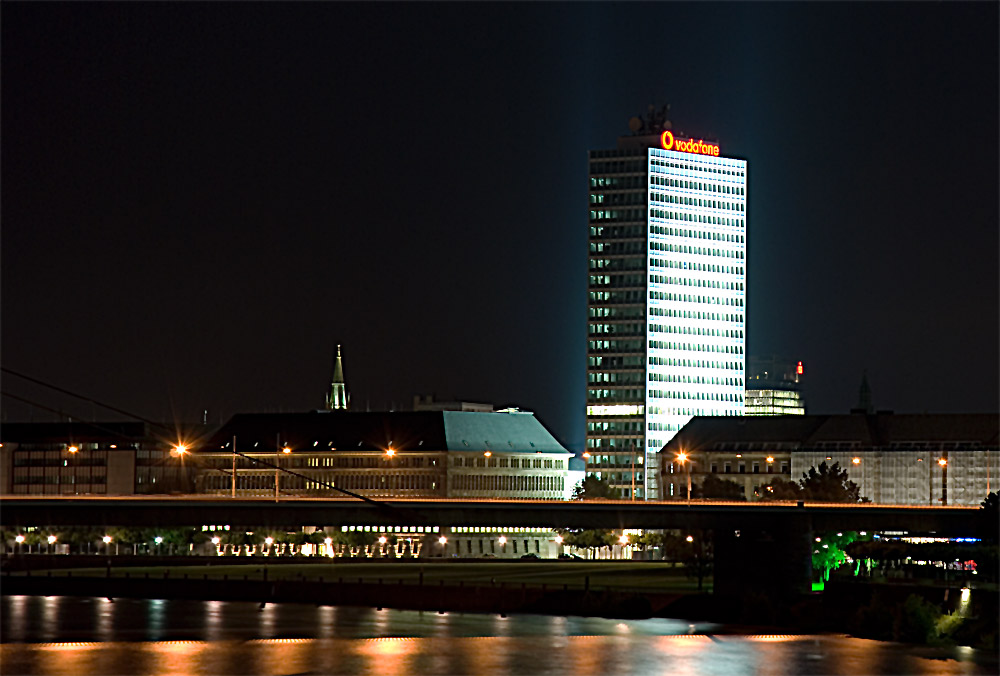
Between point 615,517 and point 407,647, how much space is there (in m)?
24.2

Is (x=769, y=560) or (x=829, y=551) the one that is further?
(x=829, y=551)

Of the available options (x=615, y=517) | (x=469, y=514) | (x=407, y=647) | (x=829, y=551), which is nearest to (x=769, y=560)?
(x=615, y=517)

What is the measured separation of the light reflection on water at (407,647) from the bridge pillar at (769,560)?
5.80m

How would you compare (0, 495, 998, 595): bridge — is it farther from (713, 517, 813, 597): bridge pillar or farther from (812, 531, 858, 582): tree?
(812, 531, 858, 582): tree

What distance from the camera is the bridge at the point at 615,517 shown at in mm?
161875

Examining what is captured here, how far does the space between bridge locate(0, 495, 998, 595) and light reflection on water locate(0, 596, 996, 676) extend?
7271 millimetres

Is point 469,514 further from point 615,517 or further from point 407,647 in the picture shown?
point 407,647

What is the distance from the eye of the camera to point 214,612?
600 feet

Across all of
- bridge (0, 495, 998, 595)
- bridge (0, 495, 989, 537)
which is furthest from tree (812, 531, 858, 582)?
bridge (0, 495, 998, 595)

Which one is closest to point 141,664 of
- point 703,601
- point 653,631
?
point 653,631

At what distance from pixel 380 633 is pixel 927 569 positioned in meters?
44.5

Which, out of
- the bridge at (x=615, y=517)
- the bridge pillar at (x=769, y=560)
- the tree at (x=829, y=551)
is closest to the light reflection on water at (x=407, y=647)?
the bridge pillar at (x=769, y=560)

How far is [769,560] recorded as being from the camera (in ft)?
561

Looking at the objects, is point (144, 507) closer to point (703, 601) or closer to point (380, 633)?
point (380, 633)
